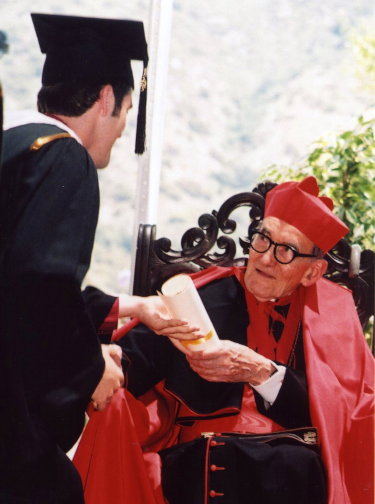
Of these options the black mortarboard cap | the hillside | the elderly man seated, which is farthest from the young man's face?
the hillside

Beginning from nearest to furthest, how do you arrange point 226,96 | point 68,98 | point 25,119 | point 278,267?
point 25,119 < point 68,98 < point 278,267 < point 226,96

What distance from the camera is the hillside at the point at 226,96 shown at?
22.8 meters

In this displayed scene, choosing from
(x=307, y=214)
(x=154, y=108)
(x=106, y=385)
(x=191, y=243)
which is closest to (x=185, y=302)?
(x=106, y=385)

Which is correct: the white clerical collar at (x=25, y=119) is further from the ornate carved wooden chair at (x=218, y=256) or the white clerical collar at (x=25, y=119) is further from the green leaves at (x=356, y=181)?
the green leaves at (x=356, y=181)

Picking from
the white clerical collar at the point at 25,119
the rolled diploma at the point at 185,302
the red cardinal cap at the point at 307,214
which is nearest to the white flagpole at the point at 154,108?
the red cardinal cap at the point at 307,214

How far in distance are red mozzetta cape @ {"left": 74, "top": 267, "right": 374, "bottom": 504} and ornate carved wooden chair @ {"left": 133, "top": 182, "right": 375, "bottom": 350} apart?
31 centimetres

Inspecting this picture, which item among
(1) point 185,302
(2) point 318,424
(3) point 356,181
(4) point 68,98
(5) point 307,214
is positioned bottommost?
(2) point 318,424

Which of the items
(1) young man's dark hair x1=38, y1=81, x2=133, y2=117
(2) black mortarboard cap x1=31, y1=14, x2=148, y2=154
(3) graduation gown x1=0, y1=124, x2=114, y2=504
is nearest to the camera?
(3) graduation gown x1=0, y1=124, x2=114, y2=504

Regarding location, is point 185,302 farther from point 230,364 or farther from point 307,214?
point 307,214

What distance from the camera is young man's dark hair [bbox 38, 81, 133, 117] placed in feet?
6.54

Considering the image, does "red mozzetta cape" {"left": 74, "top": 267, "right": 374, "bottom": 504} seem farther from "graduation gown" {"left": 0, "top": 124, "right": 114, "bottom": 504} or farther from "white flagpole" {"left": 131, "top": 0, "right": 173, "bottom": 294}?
"white flagpole" {"left": 131, "top": 0, "right": 173, "bottom": 294}

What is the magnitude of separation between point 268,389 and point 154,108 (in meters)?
2.15

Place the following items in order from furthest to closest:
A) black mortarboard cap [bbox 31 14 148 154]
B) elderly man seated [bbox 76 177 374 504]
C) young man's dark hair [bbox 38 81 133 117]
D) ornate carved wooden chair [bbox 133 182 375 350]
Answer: ornate carved wooden chair [bbox 133 182 375 350]
elderly man seated [bbox 76 177 374 504]
black mortarboard cap [bbox 31 14 148 154]
young man's dark hair [bbox 38 81 133 117]

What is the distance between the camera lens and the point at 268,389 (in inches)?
97.7
